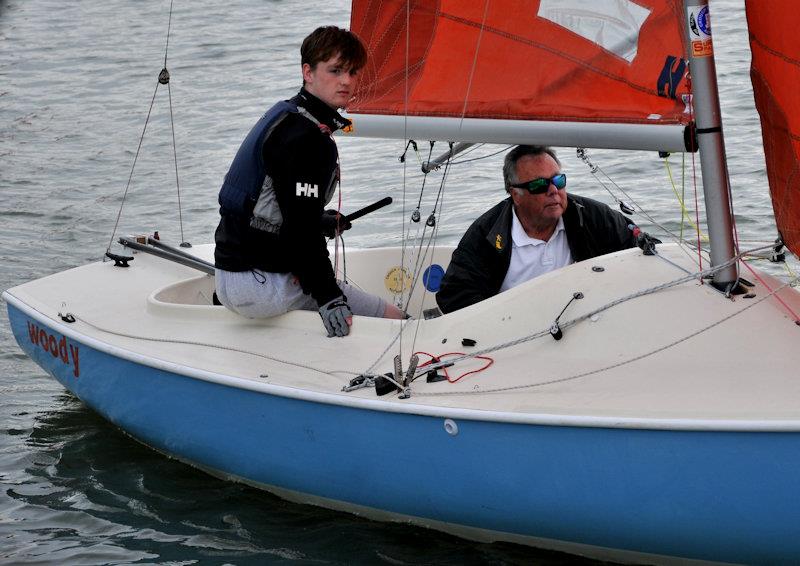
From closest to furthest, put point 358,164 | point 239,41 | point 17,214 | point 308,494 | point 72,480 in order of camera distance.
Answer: point 308,494
point 72,480
point 17,214
point 358,164
point 239,41

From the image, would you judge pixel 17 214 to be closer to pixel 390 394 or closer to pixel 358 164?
pixel 358 164

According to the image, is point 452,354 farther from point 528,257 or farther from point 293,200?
point 293,200

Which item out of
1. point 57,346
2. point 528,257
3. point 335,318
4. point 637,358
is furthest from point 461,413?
point 57,346

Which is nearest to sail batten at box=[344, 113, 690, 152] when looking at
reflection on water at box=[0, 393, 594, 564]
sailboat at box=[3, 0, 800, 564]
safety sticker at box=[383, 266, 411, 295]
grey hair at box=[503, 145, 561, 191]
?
sailboat at box=[3, 0, 800, 564]

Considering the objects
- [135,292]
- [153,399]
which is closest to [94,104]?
[135,292]

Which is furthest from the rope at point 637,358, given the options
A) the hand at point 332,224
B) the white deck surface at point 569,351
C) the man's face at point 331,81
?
the man's face at point 331,81

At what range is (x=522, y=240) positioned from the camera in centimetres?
377

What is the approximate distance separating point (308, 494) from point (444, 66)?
1277 mm

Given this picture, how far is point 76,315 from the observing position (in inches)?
169

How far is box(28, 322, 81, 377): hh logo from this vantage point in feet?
13.8

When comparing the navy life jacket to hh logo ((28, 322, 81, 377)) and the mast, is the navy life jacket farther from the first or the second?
the mast

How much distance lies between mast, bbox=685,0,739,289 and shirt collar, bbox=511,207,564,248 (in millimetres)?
656

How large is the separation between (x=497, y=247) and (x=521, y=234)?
8 centimetres

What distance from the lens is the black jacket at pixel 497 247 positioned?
12.3ft
